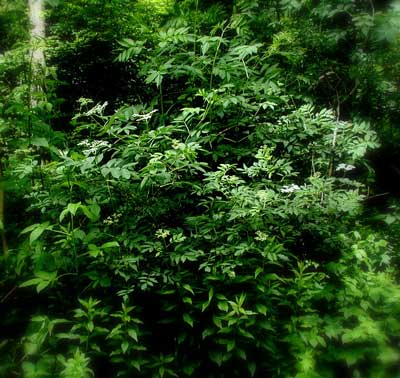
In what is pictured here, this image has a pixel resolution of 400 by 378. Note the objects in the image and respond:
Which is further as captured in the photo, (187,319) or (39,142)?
(39,142)

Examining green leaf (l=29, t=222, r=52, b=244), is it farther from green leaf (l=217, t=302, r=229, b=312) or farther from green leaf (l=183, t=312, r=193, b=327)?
green leaf (l=217, t=302, r=229, b=312)

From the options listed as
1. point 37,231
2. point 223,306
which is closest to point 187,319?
point 223,306

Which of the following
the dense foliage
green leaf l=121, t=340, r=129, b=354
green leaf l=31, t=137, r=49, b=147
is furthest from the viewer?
green leaf l=31, t=137, r=49, b=147

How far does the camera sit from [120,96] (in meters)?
4.10

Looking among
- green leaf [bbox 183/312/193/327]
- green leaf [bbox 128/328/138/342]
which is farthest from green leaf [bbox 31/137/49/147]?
green leaf [bbox 183/312/193/327]

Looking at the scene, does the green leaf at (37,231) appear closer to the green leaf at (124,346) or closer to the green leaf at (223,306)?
the green leaf at (124,346)

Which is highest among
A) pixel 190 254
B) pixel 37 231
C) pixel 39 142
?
pixel 39 142

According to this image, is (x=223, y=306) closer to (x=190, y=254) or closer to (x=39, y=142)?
(x=190, y=254)

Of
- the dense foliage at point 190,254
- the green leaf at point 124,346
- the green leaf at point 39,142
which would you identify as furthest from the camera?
the green leaf at point 39,142

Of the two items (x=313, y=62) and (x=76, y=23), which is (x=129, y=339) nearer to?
(x=313, y=62)

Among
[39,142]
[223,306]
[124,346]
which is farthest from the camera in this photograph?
[39,142]

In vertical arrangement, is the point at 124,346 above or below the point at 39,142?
below

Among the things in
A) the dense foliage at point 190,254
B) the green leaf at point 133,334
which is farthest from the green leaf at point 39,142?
→ the green leaf at point 133,334

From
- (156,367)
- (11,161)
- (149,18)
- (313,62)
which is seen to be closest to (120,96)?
(149,18)
